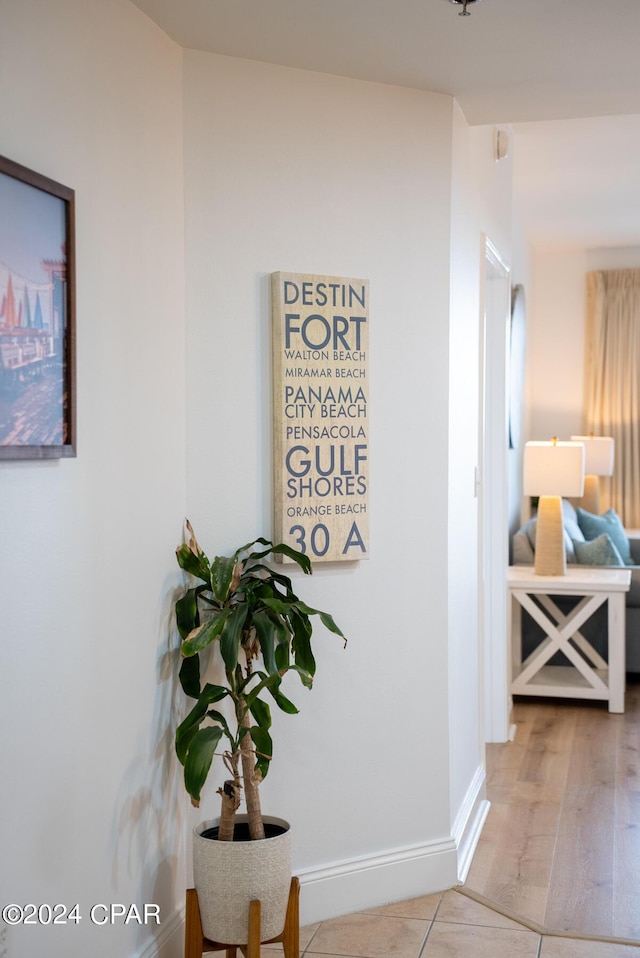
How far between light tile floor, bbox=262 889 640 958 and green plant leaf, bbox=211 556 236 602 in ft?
3.11

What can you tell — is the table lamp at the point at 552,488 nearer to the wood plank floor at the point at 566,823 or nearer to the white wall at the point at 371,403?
the wood plank floor at the point at 566,823

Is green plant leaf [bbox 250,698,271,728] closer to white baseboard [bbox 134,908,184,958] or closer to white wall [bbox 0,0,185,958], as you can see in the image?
white wall [bbox 0,0,185,958]

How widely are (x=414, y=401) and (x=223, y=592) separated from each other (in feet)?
2.88

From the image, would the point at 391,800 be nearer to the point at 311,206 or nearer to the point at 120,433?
the point at 120,433

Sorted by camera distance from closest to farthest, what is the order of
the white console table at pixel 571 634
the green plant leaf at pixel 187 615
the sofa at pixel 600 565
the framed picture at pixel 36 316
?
the framed picture at pixel 36 316 → the green plant leaf at pixel 187 615 → the white console table at pixel 571 634 → the sofa at pixel 600 565

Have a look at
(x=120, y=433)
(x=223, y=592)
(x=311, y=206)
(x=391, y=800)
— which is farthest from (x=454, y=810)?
(x=311, y=206)

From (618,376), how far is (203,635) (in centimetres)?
575

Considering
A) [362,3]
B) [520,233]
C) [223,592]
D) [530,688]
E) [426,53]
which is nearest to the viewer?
[362,3]

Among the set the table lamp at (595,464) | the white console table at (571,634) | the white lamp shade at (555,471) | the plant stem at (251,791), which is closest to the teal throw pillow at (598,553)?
the white console table at (571,634)

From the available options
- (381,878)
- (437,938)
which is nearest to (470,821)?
(381,878)

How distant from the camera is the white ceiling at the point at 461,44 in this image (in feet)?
7.38

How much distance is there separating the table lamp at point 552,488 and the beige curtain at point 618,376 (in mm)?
2537

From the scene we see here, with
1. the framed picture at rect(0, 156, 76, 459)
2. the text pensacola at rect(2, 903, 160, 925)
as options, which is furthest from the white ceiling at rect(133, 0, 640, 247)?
the text pensacola at rect(2, 903, 160, 925)

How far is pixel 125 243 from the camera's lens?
2.24 meters
